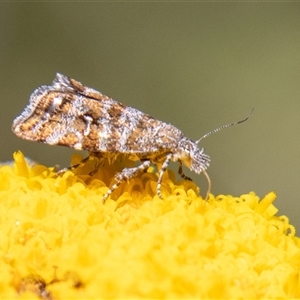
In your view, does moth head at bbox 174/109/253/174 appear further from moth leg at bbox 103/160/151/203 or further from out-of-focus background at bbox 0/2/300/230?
out-of-focus background at bbox 0/2/300/230

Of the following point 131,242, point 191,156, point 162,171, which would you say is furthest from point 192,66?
point 131,242

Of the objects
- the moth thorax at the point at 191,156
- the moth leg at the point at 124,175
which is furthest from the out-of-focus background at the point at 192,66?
the moth leg at the point at 124,175

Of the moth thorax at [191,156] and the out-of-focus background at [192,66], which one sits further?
the out-of-focus background at [192,66]

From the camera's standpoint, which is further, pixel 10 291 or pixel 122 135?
pixel 122 135

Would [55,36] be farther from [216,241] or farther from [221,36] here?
[216,241]

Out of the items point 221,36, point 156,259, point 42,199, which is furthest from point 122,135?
point 221,36

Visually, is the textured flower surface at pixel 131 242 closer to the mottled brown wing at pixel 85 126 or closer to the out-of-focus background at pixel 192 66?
the mottled brown wing at pixel 85 126
